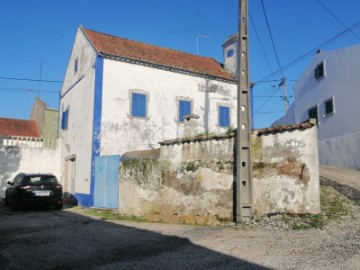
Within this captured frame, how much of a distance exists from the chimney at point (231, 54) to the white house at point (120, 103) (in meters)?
0.95

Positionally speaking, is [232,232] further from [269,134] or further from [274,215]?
[269,134]

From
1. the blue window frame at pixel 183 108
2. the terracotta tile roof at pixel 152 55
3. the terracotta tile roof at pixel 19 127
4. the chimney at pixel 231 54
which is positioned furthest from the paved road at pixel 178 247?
the terracotta tile roof at pixel 19 127

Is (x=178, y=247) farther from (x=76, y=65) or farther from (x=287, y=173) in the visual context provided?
(x=76, y=65)

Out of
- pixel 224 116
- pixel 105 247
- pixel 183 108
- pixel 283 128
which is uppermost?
pixel 183 108

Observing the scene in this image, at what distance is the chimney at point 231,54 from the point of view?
2170 centimetres

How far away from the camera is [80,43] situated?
1967cm

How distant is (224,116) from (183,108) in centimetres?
253

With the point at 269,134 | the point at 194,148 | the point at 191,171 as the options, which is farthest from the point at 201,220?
the point at 269,134

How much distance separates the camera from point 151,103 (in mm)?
18156

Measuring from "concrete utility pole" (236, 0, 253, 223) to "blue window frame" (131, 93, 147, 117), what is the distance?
26.9ft

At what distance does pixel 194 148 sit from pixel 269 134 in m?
2.40

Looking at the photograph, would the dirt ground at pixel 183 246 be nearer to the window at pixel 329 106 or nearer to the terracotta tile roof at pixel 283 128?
the terracotta tile roof at pixel 283 128

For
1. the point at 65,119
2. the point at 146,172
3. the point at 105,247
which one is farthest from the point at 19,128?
the point at 105,247

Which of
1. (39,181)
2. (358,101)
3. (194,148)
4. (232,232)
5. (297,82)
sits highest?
(297,82)
